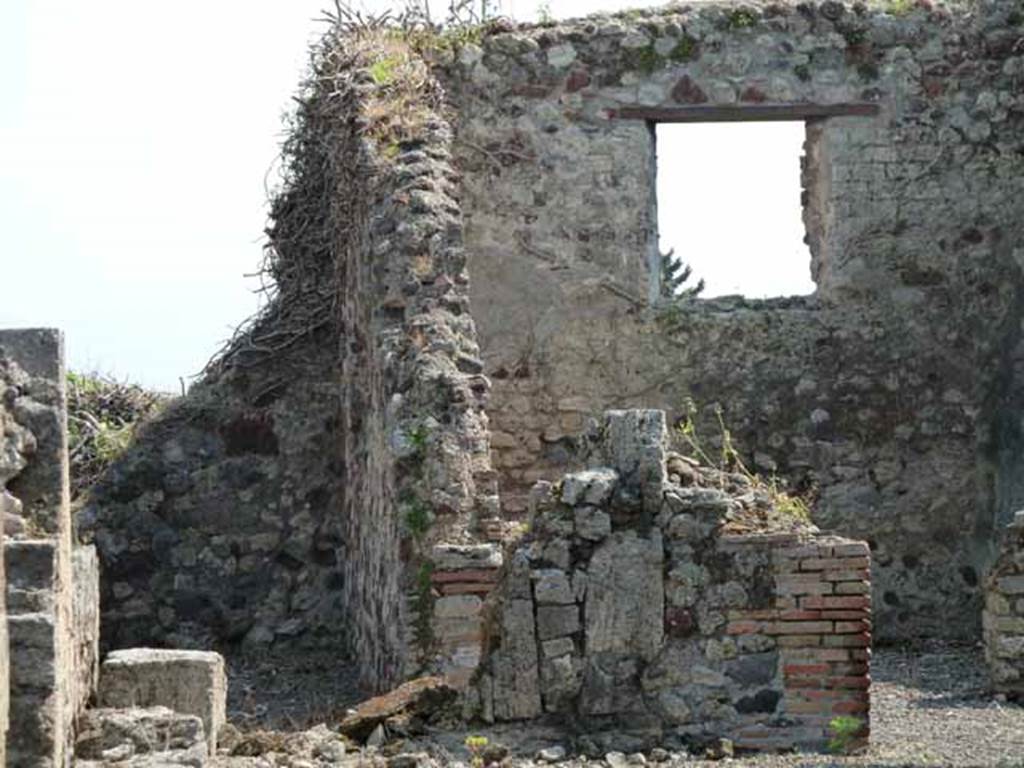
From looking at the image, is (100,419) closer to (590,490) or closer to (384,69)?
(384,69)

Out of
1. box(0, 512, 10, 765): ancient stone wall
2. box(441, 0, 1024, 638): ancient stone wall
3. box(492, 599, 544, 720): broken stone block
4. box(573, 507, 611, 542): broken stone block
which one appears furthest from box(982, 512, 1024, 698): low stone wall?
box(0, 512, 10, 765): ancient stone wall

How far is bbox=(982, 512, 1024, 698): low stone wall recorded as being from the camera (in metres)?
11.5

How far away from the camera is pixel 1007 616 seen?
38.1 feet

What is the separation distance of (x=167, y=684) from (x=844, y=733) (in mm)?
2679

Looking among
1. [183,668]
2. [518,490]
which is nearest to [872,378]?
[518,490]

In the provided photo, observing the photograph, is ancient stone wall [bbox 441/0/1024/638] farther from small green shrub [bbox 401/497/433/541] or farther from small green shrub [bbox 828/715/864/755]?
small green shrub [bbox 828/715/864/755]

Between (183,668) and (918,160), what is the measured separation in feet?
22.6

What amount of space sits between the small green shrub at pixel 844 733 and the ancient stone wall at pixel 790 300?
4.86 metres

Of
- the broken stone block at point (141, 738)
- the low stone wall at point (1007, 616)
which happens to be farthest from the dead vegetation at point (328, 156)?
the broken stone block at point (141, 738)

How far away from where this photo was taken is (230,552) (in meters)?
13.8

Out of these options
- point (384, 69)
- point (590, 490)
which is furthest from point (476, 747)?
point (384, 69)

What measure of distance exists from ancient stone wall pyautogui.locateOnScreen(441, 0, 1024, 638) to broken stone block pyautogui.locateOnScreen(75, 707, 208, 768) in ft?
18.5

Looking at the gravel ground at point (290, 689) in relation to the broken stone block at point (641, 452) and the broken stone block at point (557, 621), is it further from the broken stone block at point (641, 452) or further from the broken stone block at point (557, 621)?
the broken stone block at point (641, 452)

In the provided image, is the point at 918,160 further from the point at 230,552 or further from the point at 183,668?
the point at 183,668
